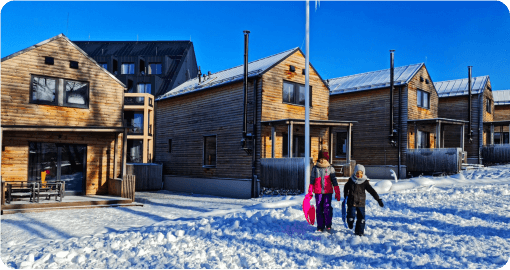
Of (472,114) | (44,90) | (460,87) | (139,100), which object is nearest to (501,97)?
(460,87)

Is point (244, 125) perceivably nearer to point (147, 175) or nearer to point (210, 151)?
point (210, 151)

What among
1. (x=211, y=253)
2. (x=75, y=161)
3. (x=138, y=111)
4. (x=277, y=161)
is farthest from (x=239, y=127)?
(x=138, y=111)

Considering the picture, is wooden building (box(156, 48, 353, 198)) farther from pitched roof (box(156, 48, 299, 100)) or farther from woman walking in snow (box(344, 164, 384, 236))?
woman walking in snow (box(344, 164, 384, 236))

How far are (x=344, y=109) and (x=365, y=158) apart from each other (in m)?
3.76

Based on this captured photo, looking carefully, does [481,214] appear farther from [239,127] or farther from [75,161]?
[75,161]

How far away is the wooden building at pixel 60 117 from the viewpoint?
14.6m

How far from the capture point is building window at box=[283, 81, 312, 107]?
20.7m

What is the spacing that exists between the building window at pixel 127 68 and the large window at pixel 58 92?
2780 centimetres

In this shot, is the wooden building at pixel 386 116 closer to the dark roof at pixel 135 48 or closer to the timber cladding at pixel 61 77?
the timber cladding at pixel 61 77

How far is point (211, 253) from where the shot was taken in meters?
6.36

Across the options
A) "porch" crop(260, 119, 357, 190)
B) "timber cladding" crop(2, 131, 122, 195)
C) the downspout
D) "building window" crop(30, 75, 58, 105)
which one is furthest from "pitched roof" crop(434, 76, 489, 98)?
"building window" crop(30, 75, 58, 105)

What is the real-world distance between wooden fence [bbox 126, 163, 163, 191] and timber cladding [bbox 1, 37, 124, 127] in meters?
7.22

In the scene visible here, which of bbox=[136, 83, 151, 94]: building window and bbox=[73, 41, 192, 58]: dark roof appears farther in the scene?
bbox=[73, 41, 192, 58]: dark roof

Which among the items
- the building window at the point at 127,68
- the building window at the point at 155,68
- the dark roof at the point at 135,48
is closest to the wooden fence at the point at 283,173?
the building window at the point at 155,68
